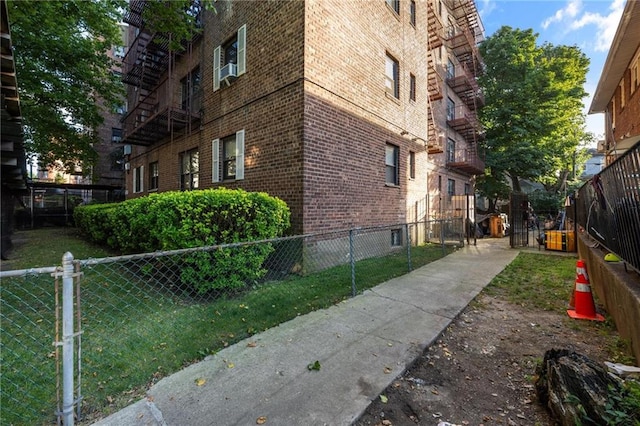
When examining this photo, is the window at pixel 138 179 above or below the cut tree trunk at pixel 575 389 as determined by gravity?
above

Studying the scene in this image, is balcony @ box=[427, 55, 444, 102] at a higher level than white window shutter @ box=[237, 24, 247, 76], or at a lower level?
higher

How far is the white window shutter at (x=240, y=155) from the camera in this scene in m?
8.12

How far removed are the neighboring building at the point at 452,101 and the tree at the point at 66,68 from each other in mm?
10994

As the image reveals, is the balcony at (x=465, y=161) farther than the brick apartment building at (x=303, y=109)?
Yes

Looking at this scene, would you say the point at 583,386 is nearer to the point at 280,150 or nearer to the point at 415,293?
the point at 415,293

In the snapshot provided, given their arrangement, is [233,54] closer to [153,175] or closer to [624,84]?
[153,175]

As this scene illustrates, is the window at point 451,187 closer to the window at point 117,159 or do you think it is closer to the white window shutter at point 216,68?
the white window shutter at point 216,68

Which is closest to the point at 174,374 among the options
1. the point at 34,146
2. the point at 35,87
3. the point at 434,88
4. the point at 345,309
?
the point at 345,309

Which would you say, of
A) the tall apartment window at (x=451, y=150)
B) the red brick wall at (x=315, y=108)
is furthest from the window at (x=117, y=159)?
the tall apartment window at (x=451, y=150)

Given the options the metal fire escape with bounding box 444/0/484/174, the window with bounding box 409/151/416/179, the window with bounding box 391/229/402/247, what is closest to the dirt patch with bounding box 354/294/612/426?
the window with bounding box 391/229/402/247

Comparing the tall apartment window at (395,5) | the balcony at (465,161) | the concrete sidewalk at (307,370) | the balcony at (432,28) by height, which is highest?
the balcony at (432,28)

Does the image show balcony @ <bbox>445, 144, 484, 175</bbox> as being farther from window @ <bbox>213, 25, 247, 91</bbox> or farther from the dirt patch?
the dirt patch

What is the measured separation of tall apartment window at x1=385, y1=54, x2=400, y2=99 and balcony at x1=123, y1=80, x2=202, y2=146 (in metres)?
6.43

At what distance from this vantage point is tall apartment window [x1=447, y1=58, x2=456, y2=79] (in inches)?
654
